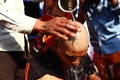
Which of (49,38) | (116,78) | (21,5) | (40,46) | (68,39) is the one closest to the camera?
(68,39)

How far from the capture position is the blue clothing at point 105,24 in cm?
315

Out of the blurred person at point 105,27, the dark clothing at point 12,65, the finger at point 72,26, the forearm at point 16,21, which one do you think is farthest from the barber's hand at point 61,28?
the blurred person at point 105,27

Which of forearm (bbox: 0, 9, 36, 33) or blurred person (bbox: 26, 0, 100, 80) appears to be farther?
blurred person (bbox: 26, 0, 100, 80)

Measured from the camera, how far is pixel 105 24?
318 cm

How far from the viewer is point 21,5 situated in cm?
297

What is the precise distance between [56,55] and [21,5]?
425mm

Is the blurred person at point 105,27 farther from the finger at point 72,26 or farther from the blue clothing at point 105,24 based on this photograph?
the finger at point 72,26

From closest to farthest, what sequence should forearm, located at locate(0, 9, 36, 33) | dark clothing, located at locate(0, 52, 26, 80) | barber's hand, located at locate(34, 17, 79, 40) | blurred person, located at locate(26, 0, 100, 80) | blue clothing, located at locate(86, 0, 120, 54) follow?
barber's hand, located at locate(34, 17, 79, 40), forearm, located at locate(0, 9, 36, 33), blurred person, located at locate(26, 0, 100, 80), dark clothing, located at locate(0, 52, 26, 80), blue clothing, located at locate(86, 0, 120, 54)

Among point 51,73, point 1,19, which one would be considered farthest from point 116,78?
point 1,19

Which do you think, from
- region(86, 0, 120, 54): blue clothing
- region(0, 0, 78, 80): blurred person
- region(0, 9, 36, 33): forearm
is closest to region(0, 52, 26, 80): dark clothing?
region(0, 0, 78, 80): blurred person

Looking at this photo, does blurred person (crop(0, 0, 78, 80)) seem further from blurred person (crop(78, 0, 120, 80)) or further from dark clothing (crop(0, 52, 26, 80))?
blurred person (crop(78, 0, 120, 80))

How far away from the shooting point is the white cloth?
2.50 metres

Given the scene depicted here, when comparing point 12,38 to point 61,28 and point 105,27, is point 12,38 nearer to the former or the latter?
point 105,27

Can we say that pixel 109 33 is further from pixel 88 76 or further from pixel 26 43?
pixel 26 43
